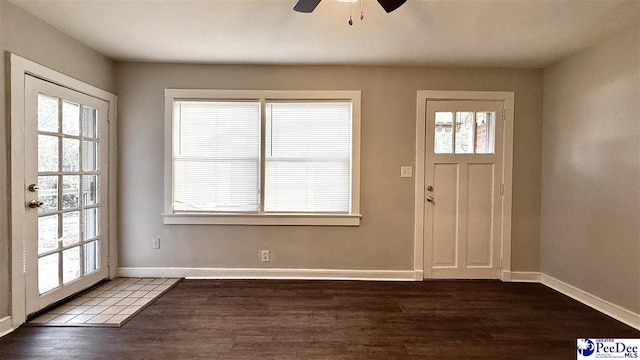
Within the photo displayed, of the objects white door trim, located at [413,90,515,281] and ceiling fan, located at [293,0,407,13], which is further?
white door trim, located at [413,90,515,281]

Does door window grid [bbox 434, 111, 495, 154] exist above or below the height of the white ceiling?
below

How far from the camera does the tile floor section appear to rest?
2.36 m

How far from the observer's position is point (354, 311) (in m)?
2.56

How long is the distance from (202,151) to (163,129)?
49cm

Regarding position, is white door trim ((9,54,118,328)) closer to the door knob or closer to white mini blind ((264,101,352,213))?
the door knob

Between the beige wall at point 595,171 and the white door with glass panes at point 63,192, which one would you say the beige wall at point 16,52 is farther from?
the beige wall at point 595,171

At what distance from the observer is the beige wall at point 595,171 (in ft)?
7.79

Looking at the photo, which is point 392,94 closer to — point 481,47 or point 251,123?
point 481,47

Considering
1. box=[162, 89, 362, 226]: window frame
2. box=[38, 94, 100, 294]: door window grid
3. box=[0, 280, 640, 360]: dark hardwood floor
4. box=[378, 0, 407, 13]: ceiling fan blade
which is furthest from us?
box=[162, 89, 362, 226]: window frame

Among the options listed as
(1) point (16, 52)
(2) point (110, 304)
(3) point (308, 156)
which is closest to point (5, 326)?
(2) point (110, 304)

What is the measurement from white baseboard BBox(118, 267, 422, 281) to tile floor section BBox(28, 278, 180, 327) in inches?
3.6

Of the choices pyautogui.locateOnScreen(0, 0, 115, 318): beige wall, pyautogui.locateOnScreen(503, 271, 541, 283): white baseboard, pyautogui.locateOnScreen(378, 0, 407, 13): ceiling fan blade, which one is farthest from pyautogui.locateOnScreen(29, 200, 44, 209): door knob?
→ pyautogui.locateOnScreen(503, 271, 541, 283): white baseboard

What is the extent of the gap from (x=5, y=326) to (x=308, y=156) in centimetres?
275

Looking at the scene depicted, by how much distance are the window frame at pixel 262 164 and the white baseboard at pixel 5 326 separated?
4.51 ft
